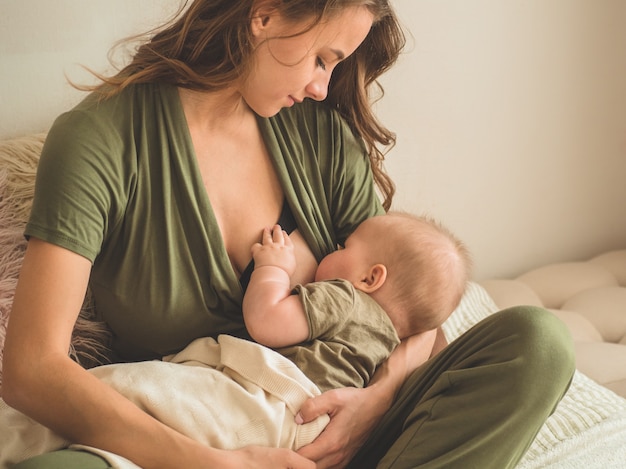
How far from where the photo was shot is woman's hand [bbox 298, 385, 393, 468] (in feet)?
4.34

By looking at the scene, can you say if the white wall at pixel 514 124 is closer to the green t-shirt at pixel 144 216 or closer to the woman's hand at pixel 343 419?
the green t-shirt at pixel 144 216

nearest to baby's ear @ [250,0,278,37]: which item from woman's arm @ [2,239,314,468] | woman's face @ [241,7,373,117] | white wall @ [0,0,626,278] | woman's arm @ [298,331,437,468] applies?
woman's face @ [241,7,373,117]

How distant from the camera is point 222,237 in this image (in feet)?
4.77

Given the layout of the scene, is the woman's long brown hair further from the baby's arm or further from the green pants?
the green pants

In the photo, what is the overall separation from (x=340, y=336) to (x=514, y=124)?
4.41 feet

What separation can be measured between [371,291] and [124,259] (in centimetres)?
45

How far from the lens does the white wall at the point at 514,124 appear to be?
230 centimetres

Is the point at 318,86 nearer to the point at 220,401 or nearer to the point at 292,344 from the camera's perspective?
the point at 292,344

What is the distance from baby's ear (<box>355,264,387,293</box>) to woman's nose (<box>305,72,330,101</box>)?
1.08ft

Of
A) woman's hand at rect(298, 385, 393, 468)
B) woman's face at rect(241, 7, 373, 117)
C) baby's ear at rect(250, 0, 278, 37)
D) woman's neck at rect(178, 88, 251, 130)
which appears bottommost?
woman's hand at rect(298, 385, 393, 468)

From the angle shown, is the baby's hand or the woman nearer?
the woman

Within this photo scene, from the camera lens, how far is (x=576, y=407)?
1745 millimetres

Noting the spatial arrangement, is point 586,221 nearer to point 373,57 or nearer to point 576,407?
point 576,407

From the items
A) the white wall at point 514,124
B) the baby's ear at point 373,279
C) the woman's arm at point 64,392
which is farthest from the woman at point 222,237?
the white wall at point 514,124
